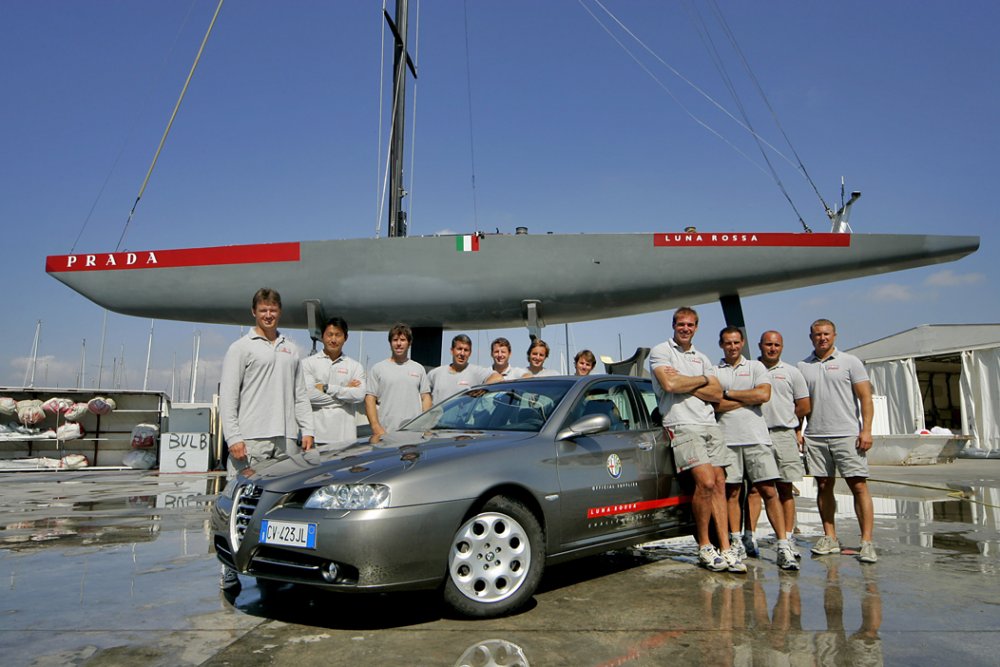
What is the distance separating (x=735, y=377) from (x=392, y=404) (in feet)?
9.07

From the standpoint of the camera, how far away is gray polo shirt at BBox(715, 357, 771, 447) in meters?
4.52

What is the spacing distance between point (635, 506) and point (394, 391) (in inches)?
99.6

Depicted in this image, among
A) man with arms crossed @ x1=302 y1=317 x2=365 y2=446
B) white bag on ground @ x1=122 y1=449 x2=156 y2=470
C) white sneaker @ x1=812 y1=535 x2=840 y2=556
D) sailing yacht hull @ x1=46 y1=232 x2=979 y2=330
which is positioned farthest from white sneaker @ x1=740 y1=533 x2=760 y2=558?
white bag on ground @ x1=122 y1=449 x2=156 y2=470

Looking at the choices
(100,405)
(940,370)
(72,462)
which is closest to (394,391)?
(100,405)

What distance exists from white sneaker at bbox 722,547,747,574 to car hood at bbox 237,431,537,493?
1458mm

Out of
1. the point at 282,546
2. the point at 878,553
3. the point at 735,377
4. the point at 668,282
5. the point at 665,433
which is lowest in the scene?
the point at 878,553

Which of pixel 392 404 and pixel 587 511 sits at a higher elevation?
pixel 392 404

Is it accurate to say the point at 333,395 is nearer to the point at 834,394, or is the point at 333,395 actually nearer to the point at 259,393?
the point at 259,393

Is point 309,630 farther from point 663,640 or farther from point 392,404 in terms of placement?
point 392,404

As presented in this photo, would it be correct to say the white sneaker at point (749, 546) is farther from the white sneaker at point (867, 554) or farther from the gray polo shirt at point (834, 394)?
the gray polo shirt at point (834, 394)

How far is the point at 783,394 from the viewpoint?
4.96 meters

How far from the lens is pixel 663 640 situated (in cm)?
279

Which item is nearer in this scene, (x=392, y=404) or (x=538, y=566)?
(x=538, y=566)

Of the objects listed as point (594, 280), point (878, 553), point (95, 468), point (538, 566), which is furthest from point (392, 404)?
point (95, 468)
